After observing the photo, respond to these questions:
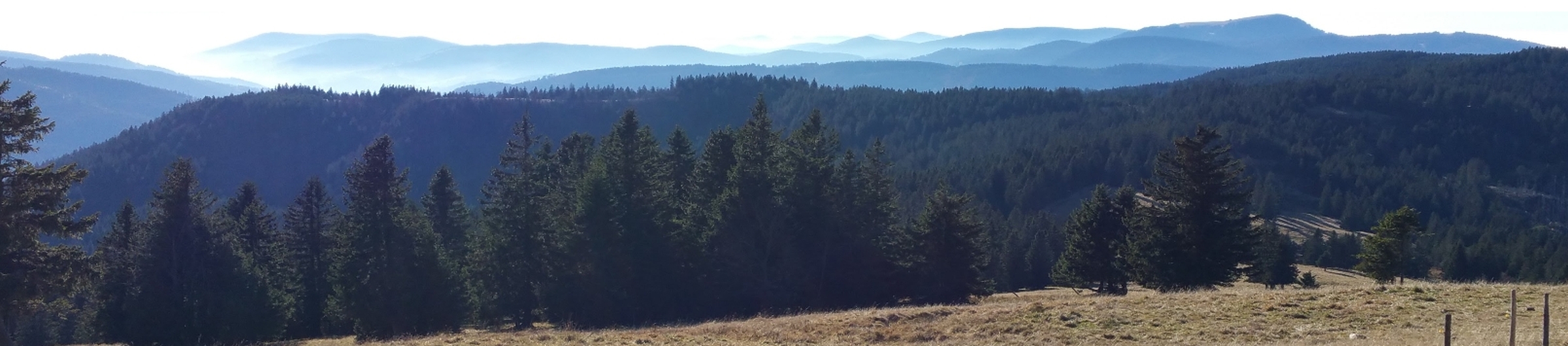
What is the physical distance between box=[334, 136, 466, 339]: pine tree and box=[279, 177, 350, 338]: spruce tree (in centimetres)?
387

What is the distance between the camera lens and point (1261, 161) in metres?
142

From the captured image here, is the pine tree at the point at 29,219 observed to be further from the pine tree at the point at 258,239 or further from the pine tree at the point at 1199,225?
the pine tree at the point at 1199,225

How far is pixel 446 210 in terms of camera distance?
52.0 metres

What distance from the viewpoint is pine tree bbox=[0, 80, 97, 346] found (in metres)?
24.4

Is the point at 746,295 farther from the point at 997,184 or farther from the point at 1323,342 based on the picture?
the point at 997,184

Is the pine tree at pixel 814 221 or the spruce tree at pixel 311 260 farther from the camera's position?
the spruce tree at pixel 311 260

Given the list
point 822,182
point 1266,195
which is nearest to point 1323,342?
point 822,182

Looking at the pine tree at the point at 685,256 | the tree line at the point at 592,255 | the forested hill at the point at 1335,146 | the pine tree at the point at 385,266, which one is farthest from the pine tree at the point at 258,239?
the forested hill at the point at 1335,146

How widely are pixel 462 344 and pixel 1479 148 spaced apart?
7304 inches

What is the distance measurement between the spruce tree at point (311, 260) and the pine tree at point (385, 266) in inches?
152

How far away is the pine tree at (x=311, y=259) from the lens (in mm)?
43375

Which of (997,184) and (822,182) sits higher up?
(822,182)

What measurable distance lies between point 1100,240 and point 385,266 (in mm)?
29979

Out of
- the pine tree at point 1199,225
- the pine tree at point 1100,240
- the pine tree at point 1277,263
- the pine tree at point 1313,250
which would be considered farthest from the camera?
the pine tree at point 1313,250
